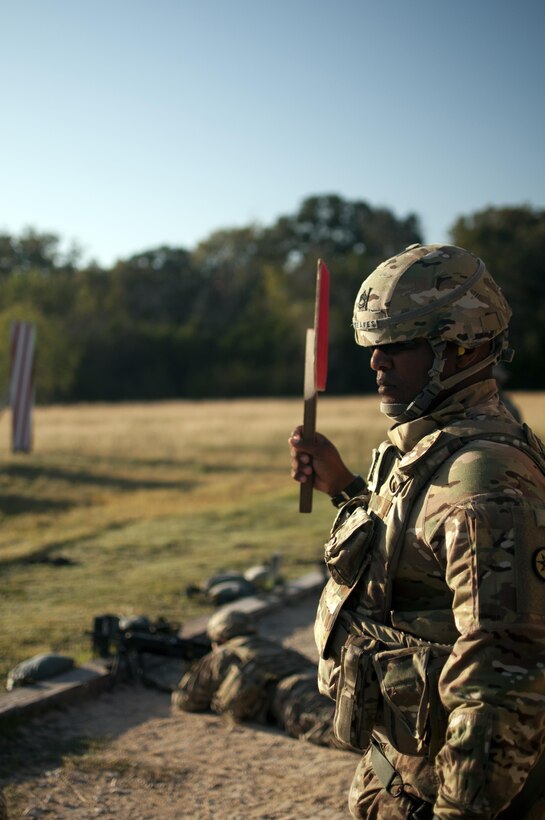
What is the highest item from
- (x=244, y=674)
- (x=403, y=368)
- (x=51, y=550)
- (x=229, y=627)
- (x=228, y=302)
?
(x=228, y=302)

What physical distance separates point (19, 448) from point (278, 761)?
14.6m

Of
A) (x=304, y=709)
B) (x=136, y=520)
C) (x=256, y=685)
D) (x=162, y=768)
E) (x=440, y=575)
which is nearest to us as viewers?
(x=440, y=575)

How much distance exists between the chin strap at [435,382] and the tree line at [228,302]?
86.5ft

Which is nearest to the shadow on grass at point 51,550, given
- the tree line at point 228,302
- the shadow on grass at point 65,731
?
the shadow on grass at point 65,731

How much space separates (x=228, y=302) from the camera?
72125 mm

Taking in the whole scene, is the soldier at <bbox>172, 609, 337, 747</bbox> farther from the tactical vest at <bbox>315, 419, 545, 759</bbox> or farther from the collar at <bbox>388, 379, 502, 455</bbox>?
the collar at <bbox>388, 379, 502, 455</bbox>

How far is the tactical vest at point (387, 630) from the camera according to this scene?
91.0 inches

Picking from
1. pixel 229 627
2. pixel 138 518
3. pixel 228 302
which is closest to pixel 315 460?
pixel 229 627

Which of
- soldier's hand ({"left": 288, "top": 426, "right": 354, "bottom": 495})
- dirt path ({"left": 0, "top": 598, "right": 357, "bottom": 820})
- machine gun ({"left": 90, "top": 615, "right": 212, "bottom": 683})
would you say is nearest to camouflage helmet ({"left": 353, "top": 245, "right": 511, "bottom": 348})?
soldier's hand ({"left": 288, "top": 426, "right": 354, "bottom": 495})

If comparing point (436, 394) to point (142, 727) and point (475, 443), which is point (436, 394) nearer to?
point (475, 443)

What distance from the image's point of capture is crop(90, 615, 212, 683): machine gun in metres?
6.41

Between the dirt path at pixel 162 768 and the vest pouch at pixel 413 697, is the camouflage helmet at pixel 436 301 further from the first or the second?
the dirt path at pixel 162 768

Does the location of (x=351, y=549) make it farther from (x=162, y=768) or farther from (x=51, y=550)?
(x=51, y=550)

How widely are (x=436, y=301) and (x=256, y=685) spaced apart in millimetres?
3661
